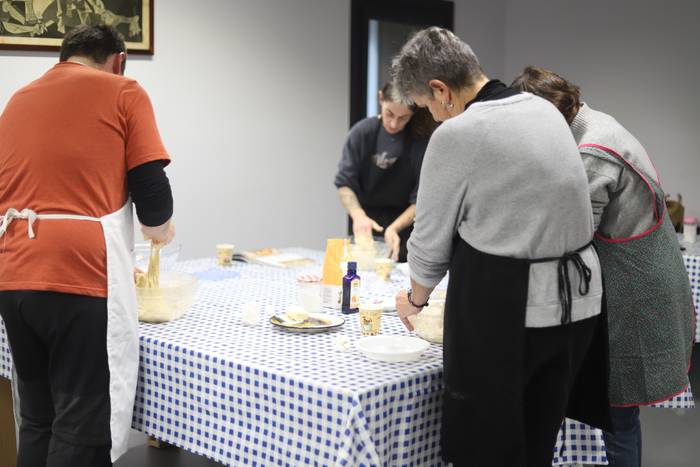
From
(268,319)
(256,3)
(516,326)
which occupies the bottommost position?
(268,319)

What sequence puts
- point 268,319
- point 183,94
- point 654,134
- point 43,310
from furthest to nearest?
point 654,134 < point 183,94 < point 268,319 < point 43,310

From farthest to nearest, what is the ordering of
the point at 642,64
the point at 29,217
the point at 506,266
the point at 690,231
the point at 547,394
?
1. the point at 642,64
2. the point at 690,231
3. the point at 29,217
4. the point at 547,394
5. the point at 506,266

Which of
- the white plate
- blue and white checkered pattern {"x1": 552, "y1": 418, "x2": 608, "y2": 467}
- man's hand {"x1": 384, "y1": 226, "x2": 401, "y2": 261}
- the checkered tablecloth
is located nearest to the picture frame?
man's hand {"x1": 384, "y1": 226, "x2": 401, "y2": 261}

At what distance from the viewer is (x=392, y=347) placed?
1.99 m

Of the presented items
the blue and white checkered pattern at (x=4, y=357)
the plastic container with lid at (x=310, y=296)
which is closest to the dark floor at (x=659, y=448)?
the blue and white checkered pattern at (x=4, y=357)

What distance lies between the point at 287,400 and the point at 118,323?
1.69 feet

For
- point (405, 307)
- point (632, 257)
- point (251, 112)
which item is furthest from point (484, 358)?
point (251, 112)

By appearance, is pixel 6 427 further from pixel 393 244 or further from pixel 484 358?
pixel 484 358

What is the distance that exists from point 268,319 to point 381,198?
1628 mm

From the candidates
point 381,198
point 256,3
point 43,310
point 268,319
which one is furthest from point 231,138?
point 43,310

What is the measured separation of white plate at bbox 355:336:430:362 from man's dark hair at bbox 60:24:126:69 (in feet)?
3.33

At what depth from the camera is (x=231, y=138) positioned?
15.6 ft

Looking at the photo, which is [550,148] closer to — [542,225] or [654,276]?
[542,225]

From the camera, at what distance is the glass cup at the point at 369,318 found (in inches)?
85.0
